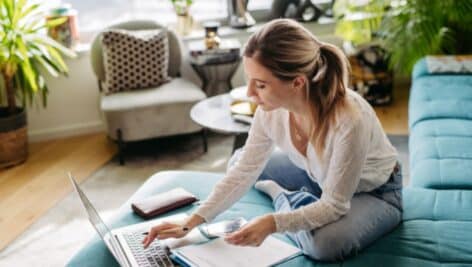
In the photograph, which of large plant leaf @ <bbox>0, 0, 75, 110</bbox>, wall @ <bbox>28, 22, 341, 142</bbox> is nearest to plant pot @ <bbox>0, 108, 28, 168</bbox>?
large plant leaf @ <bbox>0, 0, 75, 110</bbox>

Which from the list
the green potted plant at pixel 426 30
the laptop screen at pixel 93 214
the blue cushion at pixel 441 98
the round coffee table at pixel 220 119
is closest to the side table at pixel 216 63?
the round coffee table at pixel 220 119

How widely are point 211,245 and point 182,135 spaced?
6.79ft

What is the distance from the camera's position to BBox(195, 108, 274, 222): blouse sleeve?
1733 mm

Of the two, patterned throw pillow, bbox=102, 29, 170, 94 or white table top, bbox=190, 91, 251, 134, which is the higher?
patterned throw pillow, bbox=102, 29, 170, 94

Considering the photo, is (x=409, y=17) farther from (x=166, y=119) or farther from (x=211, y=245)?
(x=211, y=245)

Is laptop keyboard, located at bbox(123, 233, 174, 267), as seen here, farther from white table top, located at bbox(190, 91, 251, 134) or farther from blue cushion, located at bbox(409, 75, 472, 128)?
blue cushion, located at bbox(409, 75, 472, 128)

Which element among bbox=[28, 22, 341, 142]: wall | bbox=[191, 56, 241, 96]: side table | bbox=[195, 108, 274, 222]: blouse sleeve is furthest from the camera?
bbox=[28, 22, 341, 142]: wall

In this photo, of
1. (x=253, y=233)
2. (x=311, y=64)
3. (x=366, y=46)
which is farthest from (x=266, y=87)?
(x=366, y=46)

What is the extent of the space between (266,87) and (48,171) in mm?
2120

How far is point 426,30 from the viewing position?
355 centimetres

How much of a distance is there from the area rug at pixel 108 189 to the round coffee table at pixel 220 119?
436 mm

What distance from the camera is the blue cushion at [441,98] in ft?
8.63

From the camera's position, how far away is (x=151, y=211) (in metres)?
1.87

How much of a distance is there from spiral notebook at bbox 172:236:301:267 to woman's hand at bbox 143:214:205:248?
0.05 meters
